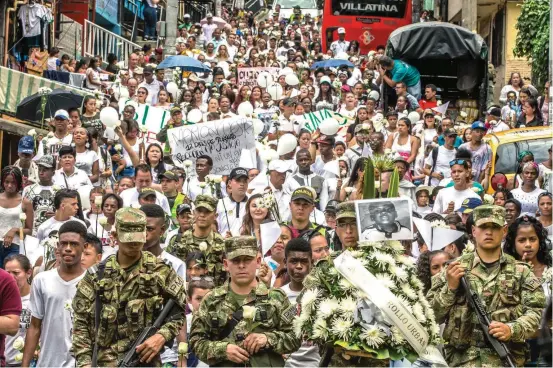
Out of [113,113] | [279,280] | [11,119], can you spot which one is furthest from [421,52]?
Result: [279,280]

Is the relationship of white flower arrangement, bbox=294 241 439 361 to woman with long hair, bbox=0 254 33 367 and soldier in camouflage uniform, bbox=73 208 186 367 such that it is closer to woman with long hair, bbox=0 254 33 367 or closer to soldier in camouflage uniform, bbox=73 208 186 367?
soldier in camouflage uniform, bbox=73 208 186 367

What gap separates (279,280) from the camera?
11.1m

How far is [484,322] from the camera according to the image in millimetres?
8781

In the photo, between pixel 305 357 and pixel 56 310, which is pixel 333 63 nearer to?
pixel 56 310

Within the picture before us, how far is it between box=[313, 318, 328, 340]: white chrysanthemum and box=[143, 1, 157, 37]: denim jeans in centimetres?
3779

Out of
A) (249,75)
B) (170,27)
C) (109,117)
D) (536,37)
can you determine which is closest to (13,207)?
(109,117)

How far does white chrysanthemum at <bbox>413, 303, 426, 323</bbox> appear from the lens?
8.44 meters

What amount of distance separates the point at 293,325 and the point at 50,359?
2159 mm

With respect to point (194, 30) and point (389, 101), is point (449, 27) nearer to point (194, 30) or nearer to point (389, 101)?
point (389, 101)

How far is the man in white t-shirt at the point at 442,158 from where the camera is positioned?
59.4 ft

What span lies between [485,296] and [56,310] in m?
3.10

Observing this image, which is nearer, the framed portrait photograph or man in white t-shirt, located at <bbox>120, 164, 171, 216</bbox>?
the framed portrait photograph

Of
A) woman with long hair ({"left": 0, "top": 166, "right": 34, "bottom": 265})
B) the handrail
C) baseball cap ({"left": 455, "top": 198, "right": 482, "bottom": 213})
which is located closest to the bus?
the handrail

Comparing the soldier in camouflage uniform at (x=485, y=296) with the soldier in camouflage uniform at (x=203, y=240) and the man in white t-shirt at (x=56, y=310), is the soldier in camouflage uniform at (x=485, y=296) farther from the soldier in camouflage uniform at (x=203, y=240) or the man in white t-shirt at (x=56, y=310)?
the soldier in camouflage uniform at (x=203, y=240)
